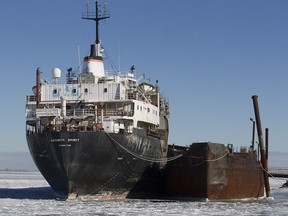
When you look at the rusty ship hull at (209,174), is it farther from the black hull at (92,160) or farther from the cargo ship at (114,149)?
the black hull at (92,160)

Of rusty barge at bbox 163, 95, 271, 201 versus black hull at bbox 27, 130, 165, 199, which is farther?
rusty barge at bbox 163, 95, 271, 201

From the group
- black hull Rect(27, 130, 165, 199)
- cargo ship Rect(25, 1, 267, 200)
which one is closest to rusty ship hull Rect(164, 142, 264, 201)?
cargo ship Rect(25, 1, 267, 200)

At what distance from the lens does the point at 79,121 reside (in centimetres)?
3644

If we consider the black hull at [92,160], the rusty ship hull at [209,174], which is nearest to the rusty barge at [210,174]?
the rusty ship hull at [209,174]

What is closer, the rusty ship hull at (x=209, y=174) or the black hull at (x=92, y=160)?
the black hull at (x=92, y=160)

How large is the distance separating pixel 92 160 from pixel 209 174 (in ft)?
28.3

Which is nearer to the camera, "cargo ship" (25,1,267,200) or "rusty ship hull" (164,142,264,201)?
"cargo ship" (25,1,267,200)

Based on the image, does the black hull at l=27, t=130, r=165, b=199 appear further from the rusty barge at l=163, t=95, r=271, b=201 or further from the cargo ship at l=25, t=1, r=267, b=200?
the rusty barge at l=163, t=95, r=271, b=201

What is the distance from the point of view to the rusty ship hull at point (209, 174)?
38.3 m

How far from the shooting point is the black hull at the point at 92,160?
33.7 metres

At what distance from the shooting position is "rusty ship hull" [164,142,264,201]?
38.3 metres

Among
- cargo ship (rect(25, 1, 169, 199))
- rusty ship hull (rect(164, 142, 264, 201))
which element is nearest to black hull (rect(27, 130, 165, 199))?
cargo ship (rect(25, 1, 169, 199))

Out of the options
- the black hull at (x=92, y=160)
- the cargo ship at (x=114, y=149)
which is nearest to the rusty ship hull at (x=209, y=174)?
the cargo ship at (x=114, y=149)

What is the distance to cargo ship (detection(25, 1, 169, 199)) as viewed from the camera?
1332 inches
